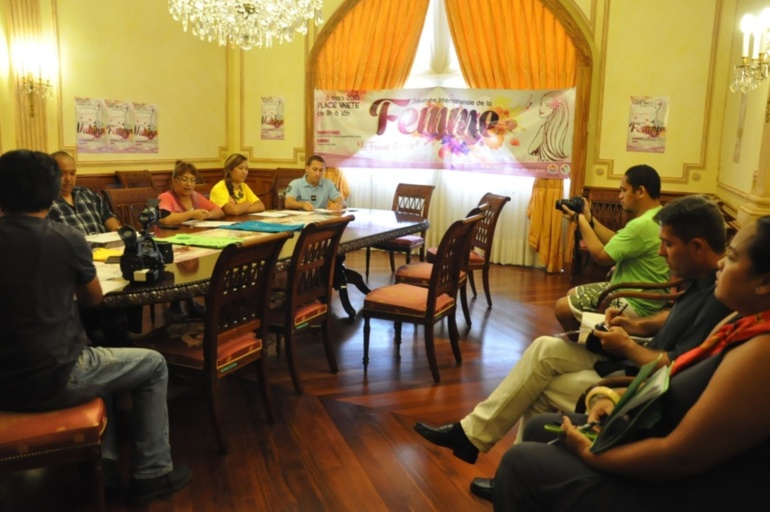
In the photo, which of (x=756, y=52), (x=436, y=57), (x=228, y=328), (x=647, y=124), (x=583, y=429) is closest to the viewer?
(x=583, y=429)

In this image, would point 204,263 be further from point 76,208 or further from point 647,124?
point 647,124

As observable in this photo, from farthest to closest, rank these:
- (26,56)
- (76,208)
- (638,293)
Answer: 1. (26,56)
2. (76,208)
3. (638,293)

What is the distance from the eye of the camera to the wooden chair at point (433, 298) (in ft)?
11.2

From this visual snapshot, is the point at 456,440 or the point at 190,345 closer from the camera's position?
the point at 456,440

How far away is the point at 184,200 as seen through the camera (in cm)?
428

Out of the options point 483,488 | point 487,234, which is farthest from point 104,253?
point 487,234

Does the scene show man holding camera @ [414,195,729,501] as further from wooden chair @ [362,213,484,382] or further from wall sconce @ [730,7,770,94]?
wall sconce @ [730,7,770,94]

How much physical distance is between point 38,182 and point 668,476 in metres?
1.83

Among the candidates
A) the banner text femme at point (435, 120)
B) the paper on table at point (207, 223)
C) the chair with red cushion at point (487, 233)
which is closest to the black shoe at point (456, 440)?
the paper on table at point (207, 223)

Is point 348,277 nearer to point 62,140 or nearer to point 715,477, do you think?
point 62,140

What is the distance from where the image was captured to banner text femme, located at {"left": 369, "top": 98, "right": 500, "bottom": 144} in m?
6.57

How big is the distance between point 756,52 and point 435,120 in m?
3.27

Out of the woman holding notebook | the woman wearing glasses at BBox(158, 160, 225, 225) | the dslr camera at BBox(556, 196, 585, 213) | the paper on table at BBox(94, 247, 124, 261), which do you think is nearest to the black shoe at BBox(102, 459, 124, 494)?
the paper on table at BBox(94, 247, 124, 261)

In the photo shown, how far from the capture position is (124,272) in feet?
8.17
